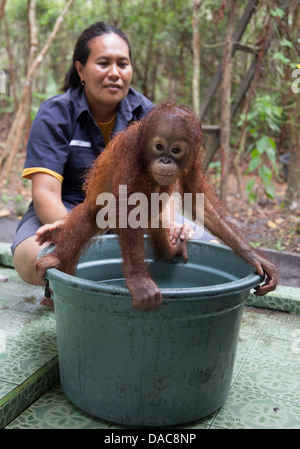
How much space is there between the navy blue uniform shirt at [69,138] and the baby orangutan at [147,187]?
1.44ft

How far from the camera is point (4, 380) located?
1.56m

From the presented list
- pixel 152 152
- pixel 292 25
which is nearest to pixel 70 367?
pixel 152 152

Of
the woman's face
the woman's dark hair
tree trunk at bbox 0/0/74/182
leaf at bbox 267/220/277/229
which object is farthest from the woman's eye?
tree trunk at bbox 0/0/74/182

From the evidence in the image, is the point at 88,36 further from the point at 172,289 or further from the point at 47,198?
the point at 172,289

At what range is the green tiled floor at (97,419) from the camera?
150 cm

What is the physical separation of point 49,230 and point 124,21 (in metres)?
4.60

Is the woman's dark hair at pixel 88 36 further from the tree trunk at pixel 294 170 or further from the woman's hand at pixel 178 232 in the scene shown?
the tree trunk at pixel 294 170

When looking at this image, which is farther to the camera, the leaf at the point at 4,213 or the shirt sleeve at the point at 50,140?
the leaf at the point at 4,213

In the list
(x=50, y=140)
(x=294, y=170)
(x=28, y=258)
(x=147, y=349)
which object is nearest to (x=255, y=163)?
(x=294, y=170)

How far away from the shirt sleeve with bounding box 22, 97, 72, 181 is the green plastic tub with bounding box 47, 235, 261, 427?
719mm

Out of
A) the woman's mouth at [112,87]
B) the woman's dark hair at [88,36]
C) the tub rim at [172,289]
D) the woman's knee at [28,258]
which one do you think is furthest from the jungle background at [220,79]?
the woman's knee at [28,258]

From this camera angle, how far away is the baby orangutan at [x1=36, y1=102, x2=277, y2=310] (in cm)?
140

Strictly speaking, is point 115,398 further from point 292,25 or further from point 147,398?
point 292,25

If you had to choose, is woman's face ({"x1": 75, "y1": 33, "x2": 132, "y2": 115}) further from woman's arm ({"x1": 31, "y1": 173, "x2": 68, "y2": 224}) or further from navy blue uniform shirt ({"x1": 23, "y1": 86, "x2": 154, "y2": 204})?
woman's arm ({"x1": 31, "y1": 173, "x2": 68, "y2": 224})
